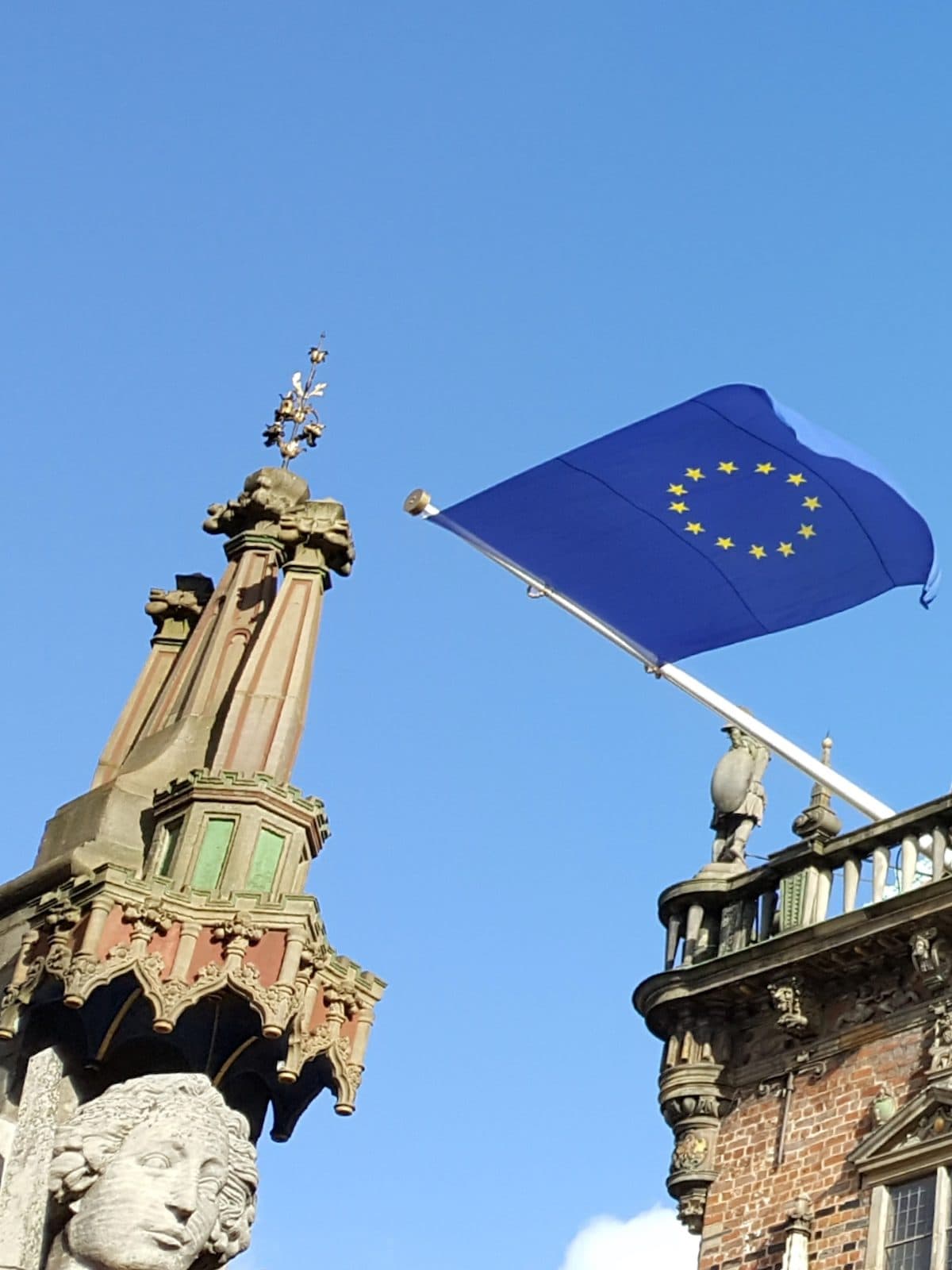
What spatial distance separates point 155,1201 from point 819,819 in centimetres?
1574

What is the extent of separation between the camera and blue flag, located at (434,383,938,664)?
21.5m

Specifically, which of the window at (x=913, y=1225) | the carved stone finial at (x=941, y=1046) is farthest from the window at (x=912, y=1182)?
the carved stone finial at (x=941, y=1046)

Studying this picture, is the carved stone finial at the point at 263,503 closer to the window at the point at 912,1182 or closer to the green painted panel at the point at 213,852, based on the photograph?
the green painted panel at the point at 213,852

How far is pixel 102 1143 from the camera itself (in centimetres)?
940

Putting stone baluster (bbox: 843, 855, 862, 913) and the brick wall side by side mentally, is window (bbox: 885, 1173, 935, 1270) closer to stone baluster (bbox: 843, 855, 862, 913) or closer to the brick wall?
the brick wall

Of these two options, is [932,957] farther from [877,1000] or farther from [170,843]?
[170,843]

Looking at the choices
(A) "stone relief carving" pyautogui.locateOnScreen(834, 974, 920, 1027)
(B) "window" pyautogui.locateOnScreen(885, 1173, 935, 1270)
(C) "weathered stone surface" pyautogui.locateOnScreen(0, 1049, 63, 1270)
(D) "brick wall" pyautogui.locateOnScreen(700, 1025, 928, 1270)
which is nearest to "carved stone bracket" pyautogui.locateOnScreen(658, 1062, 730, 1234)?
(D) "brick wall" pyautogui.locateOnScreen(700, 1025, 928, 1270)

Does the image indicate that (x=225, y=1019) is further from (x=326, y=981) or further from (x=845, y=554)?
(x=845, y=554)

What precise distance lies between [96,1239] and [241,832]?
381cm

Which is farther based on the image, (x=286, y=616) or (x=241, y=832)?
(x=286, y=616)

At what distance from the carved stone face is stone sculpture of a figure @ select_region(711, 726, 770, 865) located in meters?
16.3

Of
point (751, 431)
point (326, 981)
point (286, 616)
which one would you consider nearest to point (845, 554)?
point (751, 431)

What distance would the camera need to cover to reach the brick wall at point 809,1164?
21578 mm

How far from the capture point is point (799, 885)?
23.7 meters
